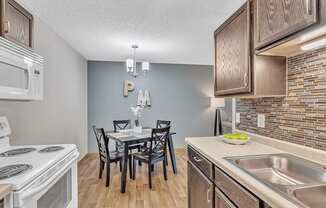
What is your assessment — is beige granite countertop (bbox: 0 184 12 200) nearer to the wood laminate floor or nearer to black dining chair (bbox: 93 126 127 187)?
the wood laminate floor

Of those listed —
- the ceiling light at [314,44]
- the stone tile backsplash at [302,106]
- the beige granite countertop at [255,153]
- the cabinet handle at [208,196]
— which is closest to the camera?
the beige granite countertop at [255,153]

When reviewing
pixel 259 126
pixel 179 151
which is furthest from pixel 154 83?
pixel 259 126

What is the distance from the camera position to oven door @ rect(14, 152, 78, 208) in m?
0.93

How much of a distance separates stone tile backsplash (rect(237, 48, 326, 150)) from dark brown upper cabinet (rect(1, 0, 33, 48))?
2126 mm

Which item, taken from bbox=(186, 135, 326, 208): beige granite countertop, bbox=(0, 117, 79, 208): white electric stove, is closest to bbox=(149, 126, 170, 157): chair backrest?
bbox=(186, 135, 326, 208): beige granite countertop

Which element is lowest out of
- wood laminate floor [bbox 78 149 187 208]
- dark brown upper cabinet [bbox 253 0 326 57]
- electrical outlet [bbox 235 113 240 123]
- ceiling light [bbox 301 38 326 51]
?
wood laminate floor [bbox 78 149 187 208]

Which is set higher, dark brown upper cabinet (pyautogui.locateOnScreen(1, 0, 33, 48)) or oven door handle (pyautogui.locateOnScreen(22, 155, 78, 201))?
dark brown upper cabinet (pyautogui.locateOnScreen(1, 0, 33, 48))

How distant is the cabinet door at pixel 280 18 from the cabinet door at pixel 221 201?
41.0 inches

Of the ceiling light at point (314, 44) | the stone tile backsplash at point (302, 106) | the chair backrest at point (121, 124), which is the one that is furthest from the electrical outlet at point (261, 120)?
the chair backrest at point (121, 124)

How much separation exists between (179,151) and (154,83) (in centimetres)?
195

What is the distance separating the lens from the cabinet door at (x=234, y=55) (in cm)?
145

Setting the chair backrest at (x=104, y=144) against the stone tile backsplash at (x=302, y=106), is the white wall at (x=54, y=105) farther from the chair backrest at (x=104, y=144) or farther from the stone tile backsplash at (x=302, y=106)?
the stone tile backsplash at (x=302, y=106)

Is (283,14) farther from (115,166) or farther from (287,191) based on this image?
(115,166)

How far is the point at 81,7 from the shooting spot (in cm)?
206
